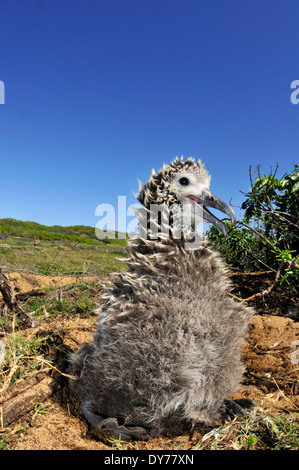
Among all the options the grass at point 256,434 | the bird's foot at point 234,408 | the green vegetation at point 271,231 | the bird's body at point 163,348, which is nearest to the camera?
the grass at point 256,434

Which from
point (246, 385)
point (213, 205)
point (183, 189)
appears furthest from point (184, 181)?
point (246, 385)

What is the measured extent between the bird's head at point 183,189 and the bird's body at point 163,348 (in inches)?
16.3

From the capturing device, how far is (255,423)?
2.76m

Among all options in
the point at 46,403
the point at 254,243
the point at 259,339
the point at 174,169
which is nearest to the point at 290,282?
the point at 259,339

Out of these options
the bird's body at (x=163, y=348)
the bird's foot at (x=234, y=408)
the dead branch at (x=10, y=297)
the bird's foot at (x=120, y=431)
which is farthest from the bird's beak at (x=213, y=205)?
the dead branch at (x=10, y=297)

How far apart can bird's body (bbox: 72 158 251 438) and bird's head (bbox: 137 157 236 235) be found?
16.3 inches

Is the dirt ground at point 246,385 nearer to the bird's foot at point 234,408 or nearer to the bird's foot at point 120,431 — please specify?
the bird's foot at point 120,431

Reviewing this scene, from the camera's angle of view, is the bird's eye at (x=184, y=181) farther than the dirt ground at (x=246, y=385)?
Yes

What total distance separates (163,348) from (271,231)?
12.5ft

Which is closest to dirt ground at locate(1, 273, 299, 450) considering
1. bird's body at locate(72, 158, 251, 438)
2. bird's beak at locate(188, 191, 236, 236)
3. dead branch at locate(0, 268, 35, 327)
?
bird's body at locate(72, 158, 251, 438)

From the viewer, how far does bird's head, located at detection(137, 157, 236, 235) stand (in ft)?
10.5

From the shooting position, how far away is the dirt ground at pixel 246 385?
275 centimetres

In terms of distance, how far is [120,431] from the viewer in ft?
9.07

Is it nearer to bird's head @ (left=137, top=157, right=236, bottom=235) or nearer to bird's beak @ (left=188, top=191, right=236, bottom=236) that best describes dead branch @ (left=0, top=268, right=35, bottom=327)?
bird's head @ (left=137, top=157, right=236, bottom=235)
